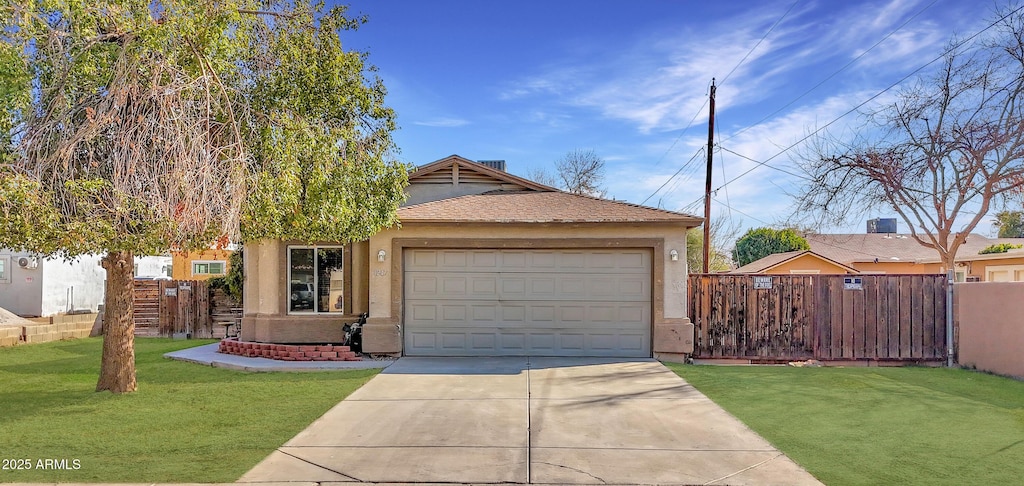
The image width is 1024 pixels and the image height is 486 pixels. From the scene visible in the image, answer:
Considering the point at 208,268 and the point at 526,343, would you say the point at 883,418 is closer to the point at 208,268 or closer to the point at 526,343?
the point at 526,343

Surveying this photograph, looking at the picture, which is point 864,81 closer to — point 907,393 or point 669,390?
point 907,393

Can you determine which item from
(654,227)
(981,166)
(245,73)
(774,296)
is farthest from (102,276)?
(981,166)

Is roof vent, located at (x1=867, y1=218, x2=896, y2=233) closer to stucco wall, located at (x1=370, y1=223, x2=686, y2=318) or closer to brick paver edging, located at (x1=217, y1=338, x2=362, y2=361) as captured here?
stucco wall, located at (x1=370, y1=223, x2=686, y2=318)

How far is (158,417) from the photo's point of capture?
24.7 feet

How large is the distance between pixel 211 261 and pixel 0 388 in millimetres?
20039

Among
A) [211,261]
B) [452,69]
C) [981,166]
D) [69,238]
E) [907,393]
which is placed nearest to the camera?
[69,238]

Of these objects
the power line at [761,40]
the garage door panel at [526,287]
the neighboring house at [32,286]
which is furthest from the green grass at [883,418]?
the neighboring house at [32,286]

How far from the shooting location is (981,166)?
15.0 meters

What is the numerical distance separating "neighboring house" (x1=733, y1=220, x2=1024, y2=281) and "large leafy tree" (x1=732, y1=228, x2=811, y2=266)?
1.06 metres

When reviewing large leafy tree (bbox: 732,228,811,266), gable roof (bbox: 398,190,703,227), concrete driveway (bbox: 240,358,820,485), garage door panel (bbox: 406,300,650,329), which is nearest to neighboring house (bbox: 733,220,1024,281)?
large leafy tree (bbox: 732,228,811,266)

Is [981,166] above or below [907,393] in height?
above

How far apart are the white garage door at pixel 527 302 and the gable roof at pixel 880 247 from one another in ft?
57.0

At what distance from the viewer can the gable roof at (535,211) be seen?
12.2 meters

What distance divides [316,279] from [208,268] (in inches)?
730
